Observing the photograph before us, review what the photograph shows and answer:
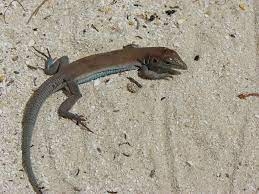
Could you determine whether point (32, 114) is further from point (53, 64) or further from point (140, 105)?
point (140, 105)

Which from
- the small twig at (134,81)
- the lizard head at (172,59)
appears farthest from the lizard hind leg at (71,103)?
the lizard head at (172,59)

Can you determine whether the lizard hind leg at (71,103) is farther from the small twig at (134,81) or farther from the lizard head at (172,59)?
the lizard head at (172,59)

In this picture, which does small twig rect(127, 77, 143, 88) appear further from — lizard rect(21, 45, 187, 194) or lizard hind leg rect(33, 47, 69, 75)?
lizard hind leg rect(33, 47, 69, 75)

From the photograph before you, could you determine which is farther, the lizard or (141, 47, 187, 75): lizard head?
(141, 47, 187, 75): lizard head

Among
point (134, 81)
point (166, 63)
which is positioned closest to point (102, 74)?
point (134, 81)

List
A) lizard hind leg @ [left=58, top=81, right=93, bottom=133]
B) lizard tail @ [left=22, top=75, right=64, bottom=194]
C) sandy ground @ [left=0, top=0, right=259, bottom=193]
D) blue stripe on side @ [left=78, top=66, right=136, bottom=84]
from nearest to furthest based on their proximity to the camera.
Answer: lizard tail @ [left=22, top=75, right=64, bottom=194] → sandy ground @ [left=0, top=0, right=259, bottom=193] → lizard hind leg @ [left=58, top=81, right=93, bottom=133] → blue stripe on side @ [left=78, top=66, right=136, bottom=84]

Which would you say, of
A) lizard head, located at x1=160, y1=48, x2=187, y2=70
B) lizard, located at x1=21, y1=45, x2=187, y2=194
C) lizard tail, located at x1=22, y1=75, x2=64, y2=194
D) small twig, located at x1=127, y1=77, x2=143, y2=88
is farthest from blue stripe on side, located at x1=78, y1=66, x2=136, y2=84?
lizard head, located at x1=160, y1=48, x2=187, y2=70
